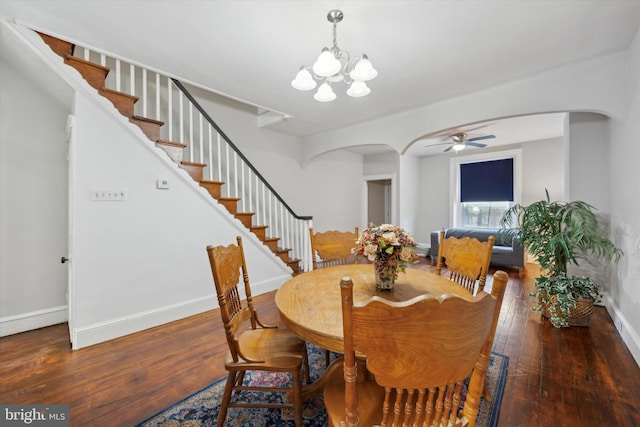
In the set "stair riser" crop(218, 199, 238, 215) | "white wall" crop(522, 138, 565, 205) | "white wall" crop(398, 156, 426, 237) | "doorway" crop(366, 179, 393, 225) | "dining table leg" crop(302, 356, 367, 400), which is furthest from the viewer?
"doorway" crop(366, 179, 393, 225)

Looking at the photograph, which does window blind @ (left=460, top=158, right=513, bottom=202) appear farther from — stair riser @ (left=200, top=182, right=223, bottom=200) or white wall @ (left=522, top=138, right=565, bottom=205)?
stair riser @ (left=200, top=182, right=223, bottom=200)

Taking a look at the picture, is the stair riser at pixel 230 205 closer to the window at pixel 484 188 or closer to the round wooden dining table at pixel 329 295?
the round wooden dining table at pixel 329 295

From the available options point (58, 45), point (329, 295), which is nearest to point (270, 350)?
point (329, 295)

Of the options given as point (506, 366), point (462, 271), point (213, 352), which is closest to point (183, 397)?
point (213, 352)

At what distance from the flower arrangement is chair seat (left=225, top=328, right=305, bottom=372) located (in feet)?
2.09

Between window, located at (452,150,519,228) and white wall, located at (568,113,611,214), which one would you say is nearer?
white wall, located at (568,113,611,214)

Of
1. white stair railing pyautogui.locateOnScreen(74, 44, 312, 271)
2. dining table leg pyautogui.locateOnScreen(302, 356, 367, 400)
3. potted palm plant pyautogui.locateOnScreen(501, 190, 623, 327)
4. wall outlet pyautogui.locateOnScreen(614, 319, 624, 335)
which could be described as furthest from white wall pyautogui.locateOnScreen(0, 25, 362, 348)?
wall outlet pyautogui.locateOnScreen(614, 319, 624, 335)

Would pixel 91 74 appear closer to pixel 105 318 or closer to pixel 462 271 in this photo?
pixel 105 318

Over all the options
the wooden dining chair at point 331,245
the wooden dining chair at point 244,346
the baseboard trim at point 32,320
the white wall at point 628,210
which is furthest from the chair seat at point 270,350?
the white wall at point 628,210

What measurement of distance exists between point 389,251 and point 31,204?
3493 mm

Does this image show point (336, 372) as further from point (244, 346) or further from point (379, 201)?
point (379, 201)

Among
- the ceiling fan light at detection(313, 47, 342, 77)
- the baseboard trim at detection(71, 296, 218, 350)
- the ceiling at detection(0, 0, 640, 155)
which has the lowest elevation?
the baseboard trim at detection(71, 296, 218, 350)

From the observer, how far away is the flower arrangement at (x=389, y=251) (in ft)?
4.93

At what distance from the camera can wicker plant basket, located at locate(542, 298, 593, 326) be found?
2.62 m
